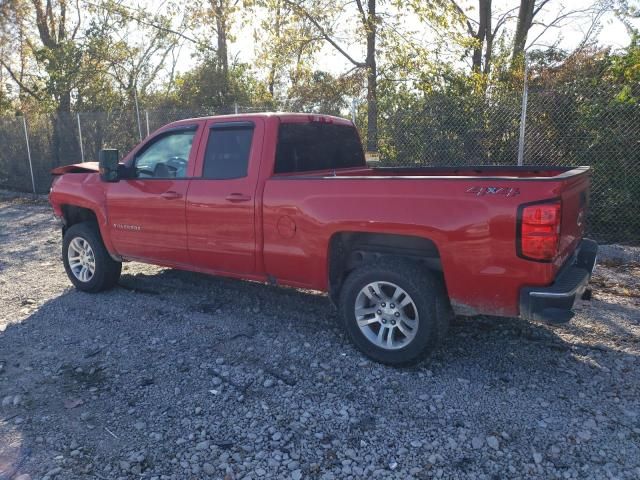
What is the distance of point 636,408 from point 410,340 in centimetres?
149

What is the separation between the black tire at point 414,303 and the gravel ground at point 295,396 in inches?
5.1

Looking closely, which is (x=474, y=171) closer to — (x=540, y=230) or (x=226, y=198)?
(x=540, y=230)

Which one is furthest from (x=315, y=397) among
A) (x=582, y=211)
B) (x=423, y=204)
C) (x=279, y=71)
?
(x=279, y=71)

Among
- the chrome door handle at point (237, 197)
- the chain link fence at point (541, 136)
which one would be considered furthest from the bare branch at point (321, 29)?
the chrome door handle at point (237, 197)

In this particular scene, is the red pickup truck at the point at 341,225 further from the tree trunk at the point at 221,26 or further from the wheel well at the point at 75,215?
the tree trunk at the point at 221,26

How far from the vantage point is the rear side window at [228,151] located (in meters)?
4.80

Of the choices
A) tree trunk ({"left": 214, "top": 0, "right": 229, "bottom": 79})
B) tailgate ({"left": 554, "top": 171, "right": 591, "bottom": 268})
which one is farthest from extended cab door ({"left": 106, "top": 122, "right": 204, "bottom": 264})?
tree trunk ({"left": 214, "top": 0, "right": 229, "bottom": 79})

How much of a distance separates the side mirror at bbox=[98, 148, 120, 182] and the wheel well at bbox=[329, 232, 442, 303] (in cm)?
264

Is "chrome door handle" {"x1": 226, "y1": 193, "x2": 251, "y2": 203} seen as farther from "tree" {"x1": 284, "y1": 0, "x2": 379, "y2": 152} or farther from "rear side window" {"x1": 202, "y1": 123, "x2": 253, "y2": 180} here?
"tree" {"x1": 284, "y1": 0, "x2": 379, "y2": 152}

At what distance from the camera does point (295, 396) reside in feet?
12.1

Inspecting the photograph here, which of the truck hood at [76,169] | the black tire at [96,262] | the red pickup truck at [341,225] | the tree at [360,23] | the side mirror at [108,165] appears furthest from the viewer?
the tree at [360,23]

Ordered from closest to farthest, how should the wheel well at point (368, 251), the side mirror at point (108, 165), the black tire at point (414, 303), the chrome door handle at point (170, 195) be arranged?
the black tire at point (414, 303) < the wheel well at point (368, 251) < the chrome door handle at point (170, 195) < the side mirror at point (108, 165)

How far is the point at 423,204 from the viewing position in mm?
3734

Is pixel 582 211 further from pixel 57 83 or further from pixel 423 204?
pixel 57 83
